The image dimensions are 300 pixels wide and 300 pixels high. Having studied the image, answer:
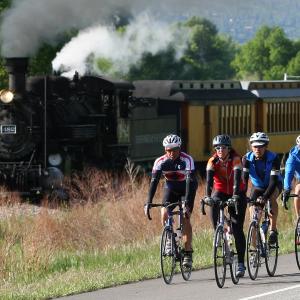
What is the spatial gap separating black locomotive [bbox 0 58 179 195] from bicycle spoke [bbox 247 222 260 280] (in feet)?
45.9

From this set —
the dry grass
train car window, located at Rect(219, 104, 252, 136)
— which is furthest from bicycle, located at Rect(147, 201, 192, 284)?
train car window, located at Rect(219, 104, 252, 136)

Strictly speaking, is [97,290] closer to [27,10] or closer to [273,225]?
[273,225]

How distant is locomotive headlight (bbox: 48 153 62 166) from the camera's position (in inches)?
1114

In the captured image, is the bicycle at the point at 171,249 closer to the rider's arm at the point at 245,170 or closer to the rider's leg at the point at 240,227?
the rider's leg at the point at 240,227

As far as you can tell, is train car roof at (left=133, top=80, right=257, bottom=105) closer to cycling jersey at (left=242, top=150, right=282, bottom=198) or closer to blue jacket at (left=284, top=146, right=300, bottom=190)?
blue jacket at (left=284, top=146, right=300, bottom=190)

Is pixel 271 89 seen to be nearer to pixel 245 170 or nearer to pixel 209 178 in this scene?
pixel 245 170

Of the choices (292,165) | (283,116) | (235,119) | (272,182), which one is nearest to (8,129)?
Answer: (235,119)

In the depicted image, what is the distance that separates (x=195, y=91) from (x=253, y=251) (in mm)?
21490

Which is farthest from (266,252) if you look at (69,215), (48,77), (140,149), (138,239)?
(140,149)

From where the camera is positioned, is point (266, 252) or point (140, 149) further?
point (140, 149)

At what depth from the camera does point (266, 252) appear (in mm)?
13656

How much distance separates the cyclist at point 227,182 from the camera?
42.3 ft

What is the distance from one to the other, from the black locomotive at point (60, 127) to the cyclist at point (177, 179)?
547 inches

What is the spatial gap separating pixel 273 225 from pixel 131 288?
222 cm
